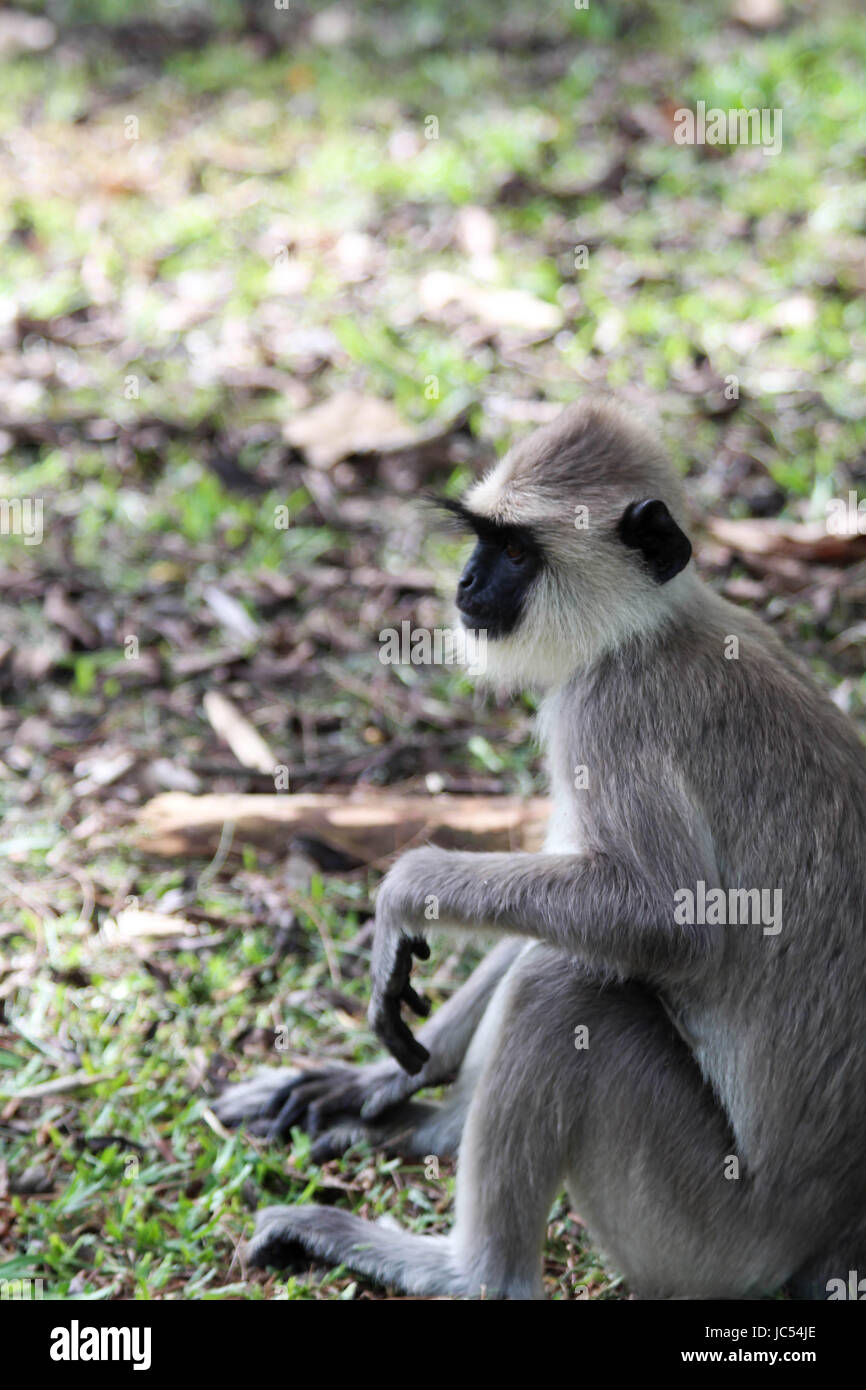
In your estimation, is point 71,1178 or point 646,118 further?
point 646,118

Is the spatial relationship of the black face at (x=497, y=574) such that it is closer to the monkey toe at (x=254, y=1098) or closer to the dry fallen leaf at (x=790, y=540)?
the monkey toe at (x=254, y=1098)

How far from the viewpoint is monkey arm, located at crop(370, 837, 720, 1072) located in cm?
392

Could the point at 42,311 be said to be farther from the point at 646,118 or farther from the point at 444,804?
the point at 444,804

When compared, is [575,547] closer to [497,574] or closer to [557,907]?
[497,574]

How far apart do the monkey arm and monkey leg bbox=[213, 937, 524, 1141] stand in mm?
590

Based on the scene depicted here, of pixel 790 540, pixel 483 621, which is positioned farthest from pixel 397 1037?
pixel 790 540

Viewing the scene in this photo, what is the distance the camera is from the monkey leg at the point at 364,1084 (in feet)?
16.0

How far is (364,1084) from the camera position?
4.99 m

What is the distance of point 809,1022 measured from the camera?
3938mm

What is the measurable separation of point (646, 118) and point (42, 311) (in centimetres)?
448

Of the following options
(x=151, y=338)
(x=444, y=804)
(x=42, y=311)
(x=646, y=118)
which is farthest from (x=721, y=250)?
(x=444, y=804)

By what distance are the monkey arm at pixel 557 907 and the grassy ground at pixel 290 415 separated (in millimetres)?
1022

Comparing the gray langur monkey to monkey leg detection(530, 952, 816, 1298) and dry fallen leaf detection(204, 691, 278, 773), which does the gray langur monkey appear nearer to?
monkey leg detection(530, 952, 816, 1298)

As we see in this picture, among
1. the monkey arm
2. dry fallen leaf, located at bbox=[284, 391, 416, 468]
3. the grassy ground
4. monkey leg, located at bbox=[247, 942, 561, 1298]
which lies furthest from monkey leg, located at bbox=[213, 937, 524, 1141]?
dry fallen leaf, located at bbox=[284, 391, 416, 468]
